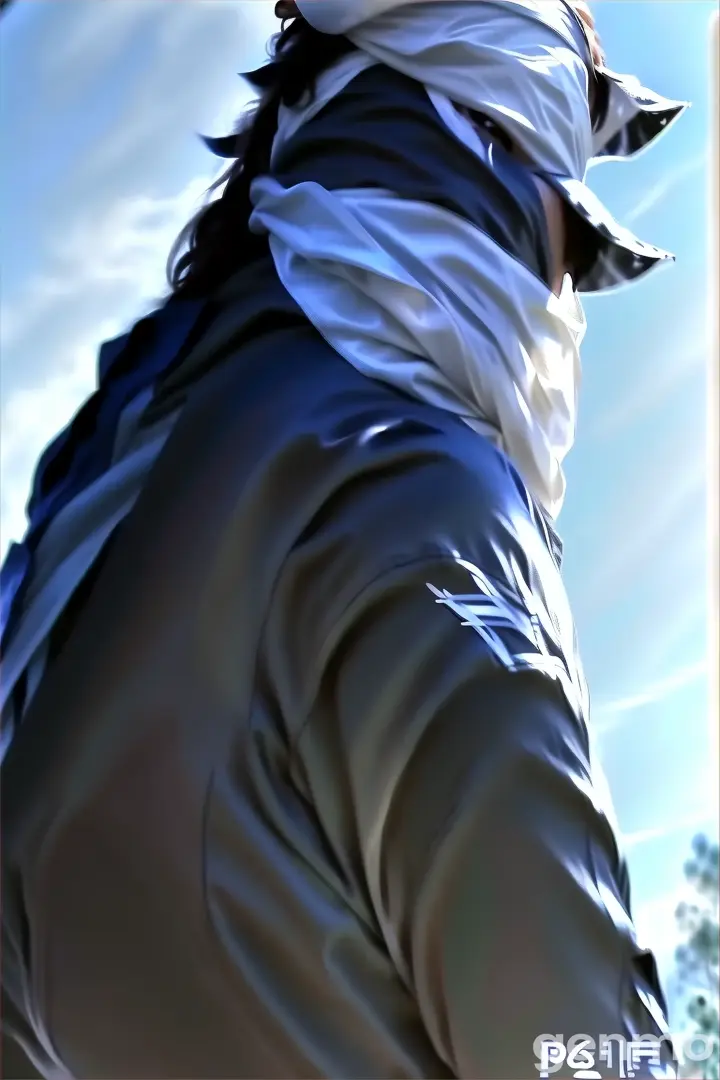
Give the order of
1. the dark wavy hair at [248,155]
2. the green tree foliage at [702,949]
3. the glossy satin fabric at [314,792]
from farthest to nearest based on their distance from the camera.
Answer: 1. the dark wavy hair at [248,155]
2. the green tree foliage at [702,949]
3. the glossy satin fabric at [314,792]

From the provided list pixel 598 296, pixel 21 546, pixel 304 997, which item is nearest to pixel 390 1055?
→ pixel 304 997

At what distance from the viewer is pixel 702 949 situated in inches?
39.8

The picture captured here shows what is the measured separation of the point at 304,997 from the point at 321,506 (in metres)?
0.36

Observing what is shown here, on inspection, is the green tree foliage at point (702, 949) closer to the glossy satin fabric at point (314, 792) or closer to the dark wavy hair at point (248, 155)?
the glossy satin fabric at point (314, 792)

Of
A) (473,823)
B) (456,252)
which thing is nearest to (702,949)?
(473,823)

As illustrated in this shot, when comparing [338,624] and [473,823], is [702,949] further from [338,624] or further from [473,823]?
[338,624]

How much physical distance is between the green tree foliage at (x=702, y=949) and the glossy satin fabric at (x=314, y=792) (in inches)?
5.0

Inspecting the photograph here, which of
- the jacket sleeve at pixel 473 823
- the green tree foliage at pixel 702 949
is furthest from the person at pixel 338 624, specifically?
the green tree foliage at pixel 702 949

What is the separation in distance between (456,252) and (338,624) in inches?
13.7

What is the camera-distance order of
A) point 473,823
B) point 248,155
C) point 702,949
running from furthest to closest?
point 248,155 < point 702,949 < point 473,823

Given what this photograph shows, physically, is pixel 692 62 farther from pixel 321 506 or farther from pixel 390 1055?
pixel 390 1055

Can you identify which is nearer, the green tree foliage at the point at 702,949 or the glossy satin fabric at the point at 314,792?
the glossy satin fabric at the point at 314,792

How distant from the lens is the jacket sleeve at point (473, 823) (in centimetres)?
85

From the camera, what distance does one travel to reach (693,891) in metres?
1.02
